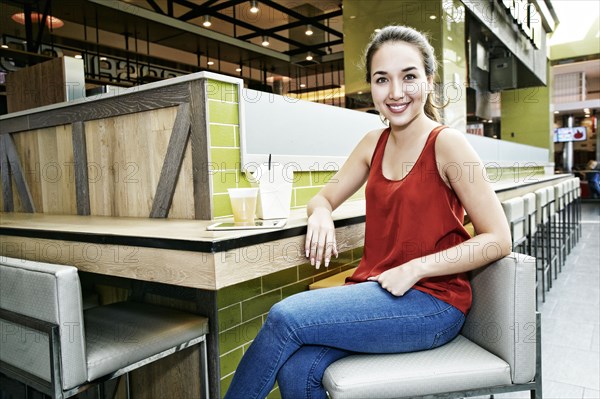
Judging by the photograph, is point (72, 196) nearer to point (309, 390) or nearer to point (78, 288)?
point (78, 288)

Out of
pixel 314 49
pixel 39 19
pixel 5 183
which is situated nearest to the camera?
pixel 5 183

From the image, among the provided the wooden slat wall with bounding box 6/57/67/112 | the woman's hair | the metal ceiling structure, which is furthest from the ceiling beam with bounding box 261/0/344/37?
the woman's hair

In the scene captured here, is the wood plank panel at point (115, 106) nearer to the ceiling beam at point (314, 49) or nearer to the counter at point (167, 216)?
the counter at point (167, 216)

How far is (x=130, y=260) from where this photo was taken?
1.23 metres

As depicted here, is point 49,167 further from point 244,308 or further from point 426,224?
point 426,224

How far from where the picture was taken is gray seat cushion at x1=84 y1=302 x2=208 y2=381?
50.1 inches

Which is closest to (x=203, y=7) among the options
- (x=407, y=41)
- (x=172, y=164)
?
(x=172, y=164)

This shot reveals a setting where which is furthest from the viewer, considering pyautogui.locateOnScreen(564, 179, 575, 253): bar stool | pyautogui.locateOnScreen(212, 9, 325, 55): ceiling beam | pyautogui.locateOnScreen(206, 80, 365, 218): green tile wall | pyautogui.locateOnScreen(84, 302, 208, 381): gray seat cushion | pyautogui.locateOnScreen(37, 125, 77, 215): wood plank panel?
pyautogui.locateOnScreen(212, 9, 325, 55): ceiling beam

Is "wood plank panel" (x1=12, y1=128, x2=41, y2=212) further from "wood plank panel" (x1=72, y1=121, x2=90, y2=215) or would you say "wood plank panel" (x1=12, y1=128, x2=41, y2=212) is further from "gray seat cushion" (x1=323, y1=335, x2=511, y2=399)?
"gray seat cushion" (x1=323, y1=335, x2=511, y2=399)

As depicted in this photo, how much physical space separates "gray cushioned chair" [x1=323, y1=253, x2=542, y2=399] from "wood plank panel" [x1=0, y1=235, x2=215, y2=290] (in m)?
0.39

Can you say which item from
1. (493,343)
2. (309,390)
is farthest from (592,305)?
(309,390)

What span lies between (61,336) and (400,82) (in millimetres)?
1110

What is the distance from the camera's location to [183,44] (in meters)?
7.66

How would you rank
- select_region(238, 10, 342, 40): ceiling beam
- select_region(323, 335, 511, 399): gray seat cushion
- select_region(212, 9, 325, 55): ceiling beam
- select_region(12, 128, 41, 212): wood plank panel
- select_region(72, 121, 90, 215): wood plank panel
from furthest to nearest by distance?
1. select_region(238, 10, 342, 40): ceiling beam
2. select_region(212, 9, 325, 55): ceiling beam
3. select_region(12, 128, 41, 212): wood plank panel
4. select_region(72, 121, 90, 215): wood plank panel
5. select_region(323, 335, 511, 399): gray seat cushion
